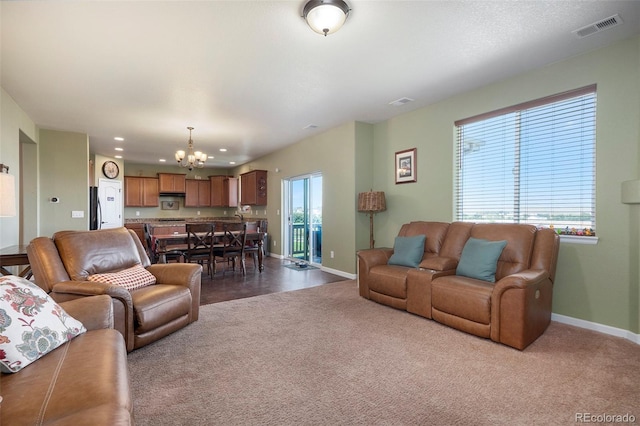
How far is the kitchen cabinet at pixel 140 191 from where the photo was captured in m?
8.98

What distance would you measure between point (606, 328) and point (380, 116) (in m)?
3.74

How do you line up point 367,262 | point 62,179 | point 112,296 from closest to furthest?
point 112,296, point 367,262, point 62,179

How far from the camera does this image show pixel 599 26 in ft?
8.29

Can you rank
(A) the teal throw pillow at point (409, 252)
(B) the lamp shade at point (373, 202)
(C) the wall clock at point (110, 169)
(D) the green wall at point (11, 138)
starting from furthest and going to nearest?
1. (C) the wall clock at point (110, 169)
2. (B) the lamp shade at point (373, 202)
3. (A) the teal throw pillow at point (409, 252)
4. (D) the green wall at point (11, 138)

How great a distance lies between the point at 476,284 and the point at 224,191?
8.54 meters

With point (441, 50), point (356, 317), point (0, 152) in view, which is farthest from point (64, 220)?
point (441, 50)

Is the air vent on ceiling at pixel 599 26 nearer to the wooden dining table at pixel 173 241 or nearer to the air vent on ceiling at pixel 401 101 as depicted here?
the air vent on ceiling at pixel 401 101

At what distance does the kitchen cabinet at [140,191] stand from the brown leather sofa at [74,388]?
8.53 metres

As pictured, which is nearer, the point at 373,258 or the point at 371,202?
the point at 373,258

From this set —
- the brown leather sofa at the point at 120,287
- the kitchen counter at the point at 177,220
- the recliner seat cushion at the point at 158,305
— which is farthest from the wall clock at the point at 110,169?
the recliner seat cushion at the point at 158,305

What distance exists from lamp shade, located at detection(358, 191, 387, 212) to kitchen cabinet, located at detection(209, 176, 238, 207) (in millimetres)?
5992

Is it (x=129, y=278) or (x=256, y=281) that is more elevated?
(x=129, y=278)

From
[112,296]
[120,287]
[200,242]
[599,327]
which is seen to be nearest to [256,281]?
[200,242]

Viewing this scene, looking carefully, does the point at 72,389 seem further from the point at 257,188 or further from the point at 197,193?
the point at 197,193
